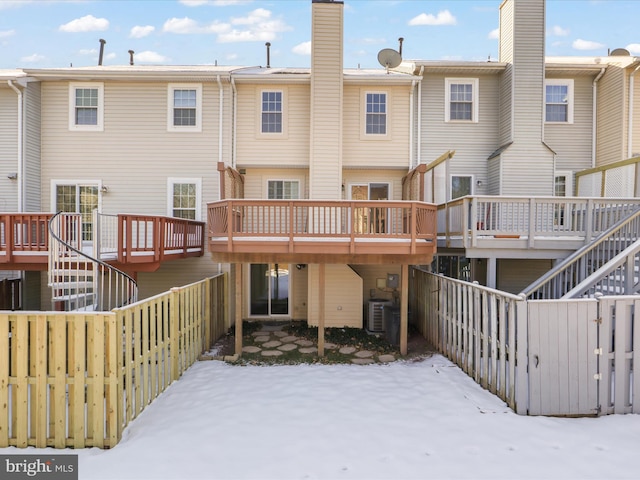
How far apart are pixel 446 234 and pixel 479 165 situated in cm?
345

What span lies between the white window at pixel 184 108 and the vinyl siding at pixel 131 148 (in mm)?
156

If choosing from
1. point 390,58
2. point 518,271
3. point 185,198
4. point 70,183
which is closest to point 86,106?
point 70,183

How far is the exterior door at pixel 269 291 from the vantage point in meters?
11.5

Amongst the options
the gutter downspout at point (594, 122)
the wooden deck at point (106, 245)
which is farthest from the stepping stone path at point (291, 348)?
the gutter downspout at point (594, 122)

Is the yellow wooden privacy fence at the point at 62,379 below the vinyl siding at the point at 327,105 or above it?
below

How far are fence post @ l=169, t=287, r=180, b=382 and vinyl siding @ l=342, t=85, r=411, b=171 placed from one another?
674 cm

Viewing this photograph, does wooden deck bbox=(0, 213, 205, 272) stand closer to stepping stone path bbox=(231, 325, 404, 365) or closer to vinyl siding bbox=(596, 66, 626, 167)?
stepping stone path bbox=(231, 325, 404, 365)

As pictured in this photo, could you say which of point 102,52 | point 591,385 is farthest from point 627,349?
point 102,52

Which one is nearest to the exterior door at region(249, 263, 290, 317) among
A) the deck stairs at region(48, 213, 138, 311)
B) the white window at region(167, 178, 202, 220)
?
the white window at region(167, 178, 202, 220)

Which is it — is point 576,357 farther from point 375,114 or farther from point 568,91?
point 568,91

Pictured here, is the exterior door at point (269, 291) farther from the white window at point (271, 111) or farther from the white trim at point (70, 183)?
the white trim at point (70, 183)

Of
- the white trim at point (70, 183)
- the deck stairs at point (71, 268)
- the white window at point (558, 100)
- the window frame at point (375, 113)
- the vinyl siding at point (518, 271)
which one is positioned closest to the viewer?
the deck stairs at point (71, 268)

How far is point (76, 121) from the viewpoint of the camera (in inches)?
438

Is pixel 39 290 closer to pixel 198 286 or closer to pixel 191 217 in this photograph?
pixel 191 217
